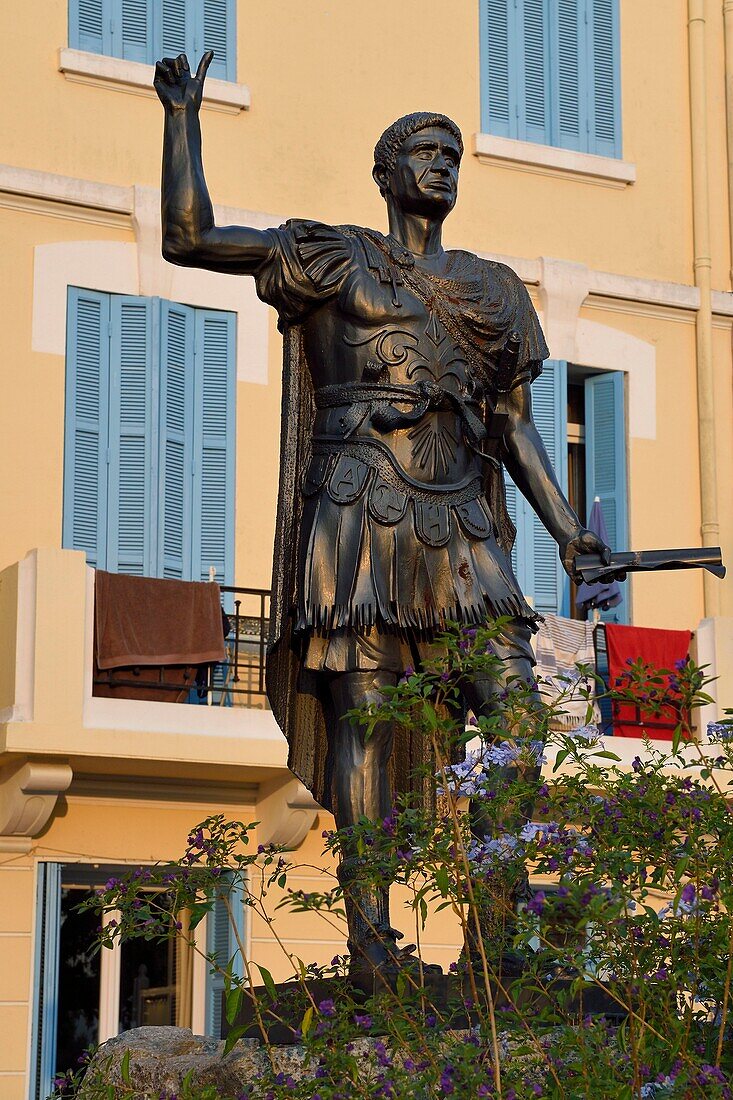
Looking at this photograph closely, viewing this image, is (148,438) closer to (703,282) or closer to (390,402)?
(703,282)

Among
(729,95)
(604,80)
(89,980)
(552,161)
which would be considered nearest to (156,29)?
(552,161)

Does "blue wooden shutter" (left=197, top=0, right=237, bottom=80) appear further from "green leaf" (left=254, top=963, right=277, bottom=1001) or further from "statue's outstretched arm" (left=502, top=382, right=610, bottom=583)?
"green leaf" (left=254, top=963, right=277, bottom=1001)

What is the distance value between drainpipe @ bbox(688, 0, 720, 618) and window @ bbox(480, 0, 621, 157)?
0.69m

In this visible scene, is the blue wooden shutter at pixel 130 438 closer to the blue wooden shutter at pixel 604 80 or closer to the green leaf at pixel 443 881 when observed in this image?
the blue wooden shutter at pixel 604 80

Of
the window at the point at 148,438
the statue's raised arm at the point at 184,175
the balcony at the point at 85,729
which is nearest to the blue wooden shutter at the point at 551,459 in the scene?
the window at the point at 148,438

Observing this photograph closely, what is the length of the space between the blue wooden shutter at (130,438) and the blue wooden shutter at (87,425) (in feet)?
0.19

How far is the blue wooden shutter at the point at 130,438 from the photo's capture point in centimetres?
1506

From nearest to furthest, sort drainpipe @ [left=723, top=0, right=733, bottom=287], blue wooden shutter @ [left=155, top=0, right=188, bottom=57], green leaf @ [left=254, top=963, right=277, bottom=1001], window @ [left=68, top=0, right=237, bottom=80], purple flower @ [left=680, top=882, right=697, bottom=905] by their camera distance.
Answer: purple flower @ [left=680, top=882, right=697, bottom=905]
green leaf @ [left=254, top=963, right=277, bottom=1001]
window @ [left=68, top=0, right=237, bottom=80]
blue wooden shutter @ [left=155, top=0, right=188, bottom=57]
drainpipe @ [left=723, top=0, right=733, bottom=287]

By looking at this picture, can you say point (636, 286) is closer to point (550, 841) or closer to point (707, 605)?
point (707, 605)

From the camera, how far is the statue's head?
20.7 ft

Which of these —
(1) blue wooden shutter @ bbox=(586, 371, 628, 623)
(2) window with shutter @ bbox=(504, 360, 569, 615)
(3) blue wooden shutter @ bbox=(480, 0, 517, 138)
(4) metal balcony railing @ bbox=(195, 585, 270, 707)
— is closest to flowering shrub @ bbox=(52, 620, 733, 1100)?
(4) metal balcony railing @ bbox=(195, 585, 270, 707)

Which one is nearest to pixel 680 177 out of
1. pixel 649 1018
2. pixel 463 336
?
pixel 463 336

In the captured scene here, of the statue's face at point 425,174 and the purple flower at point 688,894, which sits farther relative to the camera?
the statue's face at point 425,174

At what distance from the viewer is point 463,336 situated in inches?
249
